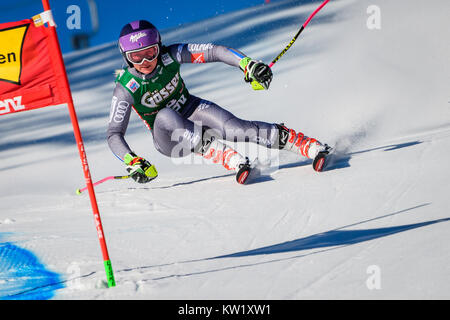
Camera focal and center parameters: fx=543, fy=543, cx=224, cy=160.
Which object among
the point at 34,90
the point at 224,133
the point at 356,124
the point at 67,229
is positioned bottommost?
the point at 67,229

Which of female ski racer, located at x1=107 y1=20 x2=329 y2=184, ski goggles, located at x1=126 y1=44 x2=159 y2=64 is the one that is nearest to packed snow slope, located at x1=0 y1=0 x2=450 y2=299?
female ski racer, located at x1=107 y1=20 x2=329 y2=184

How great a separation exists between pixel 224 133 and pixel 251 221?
1.15m

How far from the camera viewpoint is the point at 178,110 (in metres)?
4.59

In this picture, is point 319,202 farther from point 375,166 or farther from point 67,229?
point 67,229

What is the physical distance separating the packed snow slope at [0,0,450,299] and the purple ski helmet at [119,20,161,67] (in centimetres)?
124

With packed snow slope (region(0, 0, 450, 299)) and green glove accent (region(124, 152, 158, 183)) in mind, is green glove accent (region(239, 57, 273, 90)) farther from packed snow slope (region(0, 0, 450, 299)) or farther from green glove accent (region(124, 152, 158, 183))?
green glove accent (region(124, 152, 158, 183))

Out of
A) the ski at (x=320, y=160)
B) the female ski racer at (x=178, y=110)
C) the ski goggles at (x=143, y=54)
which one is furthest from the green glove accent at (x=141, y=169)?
the ski at (x=320, y=160)

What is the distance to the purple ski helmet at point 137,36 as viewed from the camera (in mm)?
3986

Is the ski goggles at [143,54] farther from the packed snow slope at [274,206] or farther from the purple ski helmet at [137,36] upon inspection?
the packed snow slope at [274,206]

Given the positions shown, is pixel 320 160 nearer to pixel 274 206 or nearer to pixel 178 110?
pixel 274 206

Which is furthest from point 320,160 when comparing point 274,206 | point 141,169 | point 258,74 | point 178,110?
point 141,169

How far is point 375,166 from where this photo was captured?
13.7ft

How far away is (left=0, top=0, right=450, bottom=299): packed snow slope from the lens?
99.6 inches

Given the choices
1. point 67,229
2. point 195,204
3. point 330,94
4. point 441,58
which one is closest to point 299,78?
point 330,94
